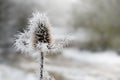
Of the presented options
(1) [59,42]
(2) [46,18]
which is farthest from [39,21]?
(1) [59,42]

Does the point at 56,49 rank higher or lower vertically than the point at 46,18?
lower

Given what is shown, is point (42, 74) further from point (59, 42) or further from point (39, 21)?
point (39, 21)

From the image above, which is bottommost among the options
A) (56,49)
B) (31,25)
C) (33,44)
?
(56,49)

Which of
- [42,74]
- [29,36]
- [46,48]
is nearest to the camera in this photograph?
[42,74]

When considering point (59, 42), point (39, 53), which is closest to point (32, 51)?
point (39, 53)

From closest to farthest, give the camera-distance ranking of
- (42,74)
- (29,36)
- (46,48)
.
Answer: (42,74) < (46,48) < (29,36)

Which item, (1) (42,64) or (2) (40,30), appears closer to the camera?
(1) (42,64)

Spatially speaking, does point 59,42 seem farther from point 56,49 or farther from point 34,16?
point 34,16
